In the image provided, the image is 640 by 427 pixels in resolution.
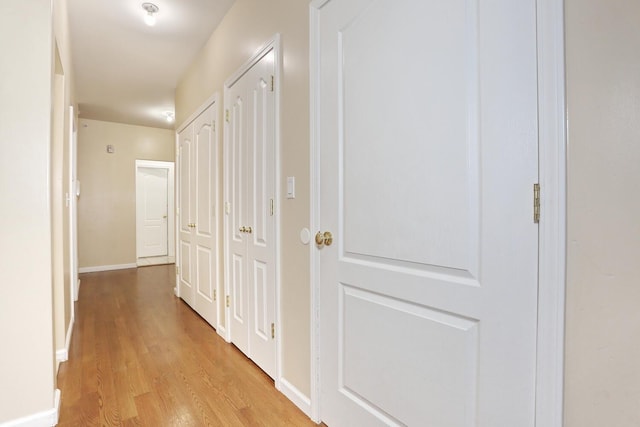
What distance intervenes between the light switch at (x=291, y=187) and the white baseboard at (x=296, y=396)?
1057 millimetres

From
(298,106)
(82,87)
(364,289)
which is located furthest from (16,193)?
(82,87)

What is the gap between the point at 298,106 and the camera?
1.73m

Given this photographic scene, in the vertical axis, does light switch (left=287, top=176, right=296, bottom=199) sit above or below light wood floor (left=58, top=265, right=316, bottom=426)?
above

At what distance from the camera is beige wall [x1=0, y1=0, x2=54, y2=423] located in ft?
5.13

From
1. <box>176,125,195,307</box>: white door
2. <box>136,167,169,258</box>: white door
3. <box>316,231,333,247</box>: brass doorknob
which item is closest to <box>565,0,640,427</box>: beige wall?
<box>316,231,333,247</box>: brass doorknob

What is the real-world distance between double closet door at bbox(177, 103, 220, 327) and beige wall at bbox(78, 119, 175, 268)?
8.50 feet

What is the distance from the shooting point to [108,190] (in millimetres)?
5848

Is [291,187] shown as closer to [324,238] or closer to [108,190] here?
[324,238]

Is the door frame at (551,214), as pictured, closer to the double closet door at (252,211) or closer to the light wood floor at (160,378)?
the light wood floor at (160,378)

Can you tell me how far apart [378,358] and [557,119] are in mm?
999

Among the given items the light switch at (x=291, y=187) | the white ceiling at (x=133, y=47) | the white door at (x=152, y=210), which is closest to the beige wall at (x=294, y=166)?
the light switch at (x=291, y=187)

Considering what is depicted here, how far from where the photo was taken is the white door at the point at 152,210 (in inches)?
258

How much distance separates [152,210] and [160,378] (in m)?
5.33

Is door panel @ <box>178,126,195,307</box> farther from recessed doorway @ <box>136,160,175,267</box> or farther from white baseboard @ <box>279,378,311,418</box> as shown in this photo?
recessed doorway @ <box>136,160,175,267</box>
